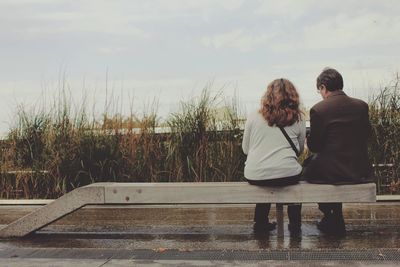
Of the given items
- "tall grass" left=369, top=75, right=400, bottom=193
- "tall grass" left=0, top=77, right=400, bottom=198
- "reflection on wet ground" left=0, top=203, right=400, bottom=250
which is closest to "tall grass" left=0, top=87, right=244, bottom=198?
"tall grass" left=0, top=77, right=400, bottom=198

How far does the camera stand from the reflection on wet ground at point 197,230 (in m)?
5.61

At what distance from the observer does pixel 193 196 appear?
5.82 metres

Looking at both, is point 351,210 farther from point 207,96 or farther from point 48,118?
point 48,118

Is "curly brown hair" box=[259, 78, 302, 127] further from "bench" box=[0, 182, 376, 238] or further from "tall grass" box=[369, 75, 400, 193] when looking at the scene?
"tall grass" box=[369, 75, 400, 193]

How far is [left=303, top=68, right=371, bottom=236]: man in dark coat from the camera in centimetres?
578

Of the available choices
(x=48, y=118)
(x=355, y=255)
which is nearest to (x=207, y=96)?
(x=48, y=118)

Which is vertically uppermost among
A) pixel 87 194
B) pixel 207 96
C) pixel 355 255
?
pixel 207 96

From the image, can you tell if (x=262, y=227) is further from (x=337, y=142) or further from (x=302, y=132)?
(x=337, y=142)

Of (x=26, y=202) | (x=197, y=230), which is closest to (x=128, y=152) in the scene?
(x=26, y=202)

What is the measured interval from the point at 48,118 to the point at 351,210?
4703 millimetres

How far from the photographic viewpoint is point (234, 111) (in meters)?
9.30

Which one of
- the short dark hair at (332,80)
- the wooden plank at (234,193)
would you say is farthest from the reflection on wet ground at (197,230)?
the short dark hair at (332,80)

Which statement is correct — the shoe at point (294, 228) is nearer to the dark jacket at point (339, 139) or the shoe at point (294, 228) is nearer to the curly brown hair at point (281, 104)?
the dark jacket at point (339, 139)

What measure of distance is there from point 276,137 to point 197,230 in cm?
124
